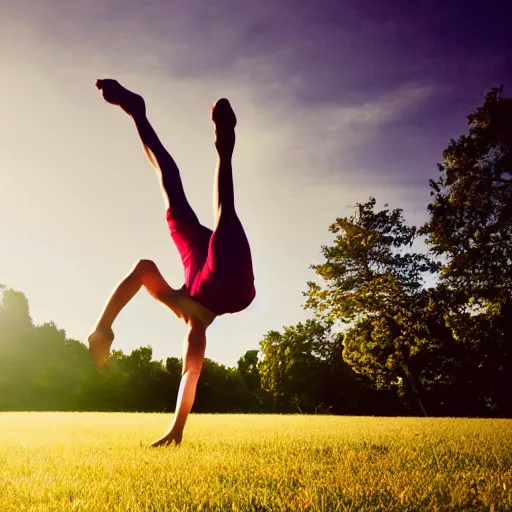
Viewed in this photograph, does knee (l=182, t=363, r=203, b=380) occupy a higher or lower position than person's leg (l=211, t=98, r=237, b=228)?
lower

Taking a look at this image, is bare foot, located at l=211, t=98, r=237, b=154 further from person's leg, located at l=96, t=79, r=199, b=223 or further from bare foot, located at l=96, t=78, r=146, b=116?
bare foot, located at l=96, t=78, r=146, b=116

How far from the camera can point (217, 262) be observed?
3447mm

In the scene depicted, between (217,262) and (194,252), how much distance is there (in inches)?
18.3

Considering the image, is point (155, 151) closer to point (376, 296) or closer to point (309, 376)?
point (376, 296)

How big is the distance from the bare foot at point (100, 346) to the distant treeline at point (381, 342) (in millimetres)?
192

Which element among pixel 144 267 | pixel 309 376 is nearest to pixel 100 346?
pixel 144 267

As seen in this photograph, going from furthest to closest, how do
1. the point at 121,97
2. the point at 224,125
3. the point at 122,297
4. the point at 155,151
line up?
the point at 121,97, the point at 155,151, the point at 122,297, the point at 224,125

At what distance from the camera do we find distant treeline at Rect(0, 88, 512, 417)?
17.5 metres

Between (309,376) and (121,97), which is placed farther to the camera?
(309,376)

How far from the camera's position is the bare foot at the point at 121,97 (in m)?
4.21

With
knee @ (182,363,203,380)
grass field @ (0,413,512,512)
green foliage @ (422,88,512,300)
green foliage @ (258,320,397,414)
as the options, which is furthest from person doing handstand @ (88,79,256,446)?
green foliage @ (258,320,397,414)

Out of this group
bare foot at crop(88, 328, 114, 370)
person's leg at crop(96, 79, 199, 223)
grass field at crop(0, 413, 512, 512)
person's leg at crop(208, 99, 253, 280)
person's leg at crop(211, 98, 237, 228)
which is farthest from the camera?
person's leg at crop(96, 79, 199, 223)

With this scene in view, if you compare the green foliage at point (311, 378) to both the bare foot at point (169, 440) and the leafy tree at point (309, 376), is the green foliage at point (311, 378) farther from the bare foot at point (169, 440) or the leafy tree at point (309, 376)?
the bare foot at point (169, 440)

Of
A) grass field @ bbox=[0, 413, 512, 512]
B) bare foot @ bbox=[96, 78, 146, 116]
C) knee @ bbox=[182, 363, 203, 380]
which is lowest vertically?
grass field @ bbox=[0, 413, 512, 512]
